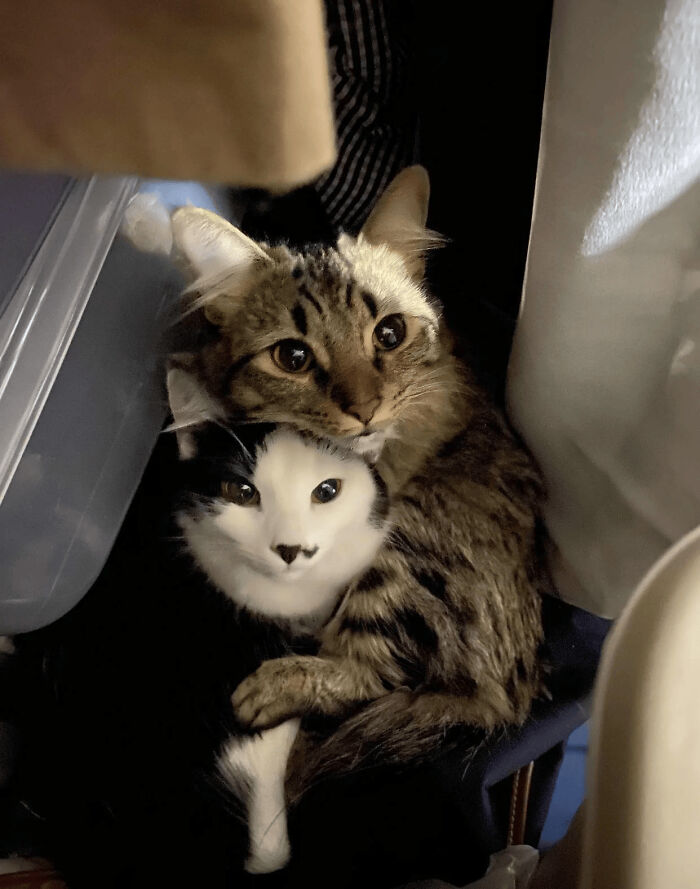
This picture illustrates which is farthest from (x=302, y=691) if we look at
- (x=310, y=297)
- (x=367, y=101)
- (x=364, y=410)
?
(x=367, y=101)

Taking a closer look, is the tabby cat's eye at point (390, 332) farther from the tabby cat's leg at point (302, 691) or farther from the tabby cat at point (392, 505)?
the tabby cat's leg at point (302, 691)

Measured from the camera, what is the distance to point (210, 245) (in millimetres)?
735

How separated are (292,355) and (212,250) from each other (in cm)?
15

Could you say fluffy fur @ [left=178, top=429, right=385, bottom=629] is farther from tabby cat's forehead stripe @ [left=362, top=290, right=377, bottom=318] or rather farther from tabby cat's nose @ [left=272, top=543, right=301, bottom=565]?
tabby cat's forehead stripe @ [left=362, top=290, right=377, bottom=318]

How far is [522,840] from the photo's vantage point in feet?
2.88

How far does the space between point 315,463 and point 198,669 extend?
11.9 inches

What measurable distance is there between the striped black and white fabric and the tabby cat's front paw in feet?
2.02

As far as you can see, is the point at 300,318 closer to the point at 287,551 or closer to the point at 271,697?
the point at 287,551

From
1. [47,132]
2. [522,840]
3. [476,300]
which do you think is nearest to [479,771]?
[522,840]

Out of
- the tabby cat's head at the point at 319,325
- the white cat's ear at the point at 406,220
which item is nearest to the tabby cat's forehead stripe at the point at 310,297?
the tabby cat's head at the point at 319,325

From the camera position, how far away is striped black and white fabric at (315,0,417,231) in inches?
27.2

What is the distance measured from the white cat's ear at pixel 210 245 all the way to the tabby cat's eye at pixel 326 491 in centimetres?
27

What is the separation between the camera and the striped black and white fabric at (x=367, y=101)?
2.27 feet

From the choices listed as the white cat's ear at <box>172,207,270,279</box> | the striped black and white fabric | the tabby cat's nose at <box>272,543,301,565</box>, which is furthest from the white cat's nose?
the striped black and white fabric
